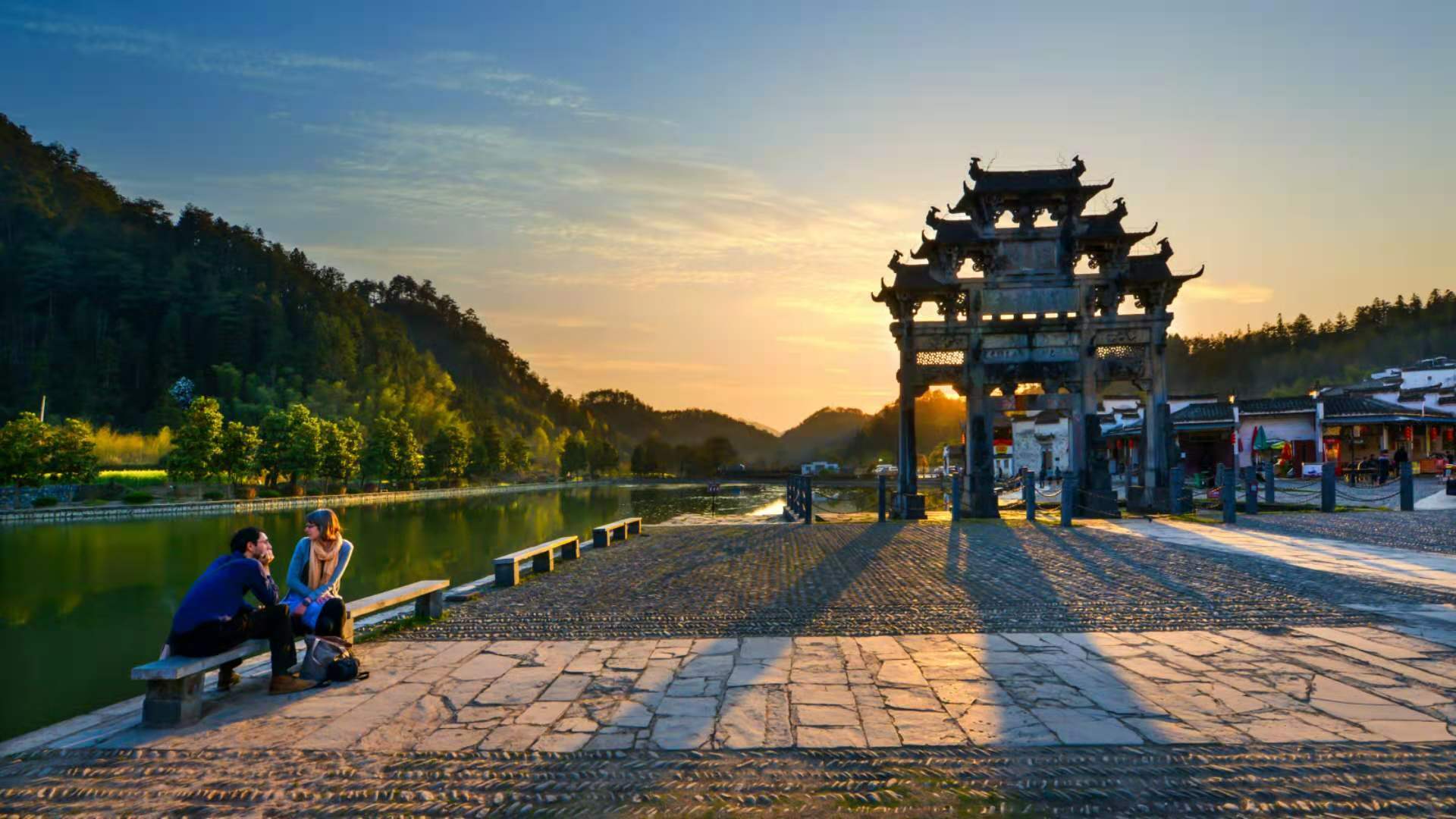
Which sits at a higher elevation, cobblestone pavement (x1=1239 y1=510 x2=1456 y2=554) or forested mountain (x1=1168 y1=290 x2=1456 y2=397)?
forested mountain (x1=1168 y1=290 x2=1456 y2=397)

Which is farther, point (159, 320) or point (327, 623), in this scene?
point (159, 320)

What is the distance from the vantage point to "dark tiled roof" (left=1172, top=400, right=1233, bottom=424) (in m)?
39.5

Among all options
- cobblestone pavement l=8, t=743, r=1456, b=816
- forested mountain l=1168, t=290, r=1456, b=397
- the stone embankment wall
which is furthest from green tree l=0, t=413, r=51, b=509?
forested mountain l=1168, t=290, r=1456, b=397

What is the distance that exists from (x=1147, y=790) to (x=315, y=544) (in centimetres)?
613

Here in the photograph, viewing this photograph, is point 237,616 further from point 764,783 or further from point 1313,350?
point 1313,350

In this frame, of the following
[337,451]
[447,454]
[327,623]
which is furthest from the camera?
[447,454]

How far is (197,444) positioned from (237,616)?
4644 cm

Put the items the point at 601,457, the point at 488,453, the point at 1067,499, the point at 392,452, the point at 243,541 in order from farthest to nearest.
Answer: the point at 601,457, the point at 488,453, the point at 392,452, the point at 1067,499, the point at 243,541

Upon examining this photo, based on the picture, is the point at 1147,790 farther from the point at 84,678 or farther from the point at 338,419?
the point at 338,419

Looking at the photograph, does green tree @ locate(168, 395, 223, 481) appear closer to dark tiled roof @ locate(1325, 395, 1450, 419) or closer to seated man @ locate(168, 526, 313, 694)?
seated man @ locate(168, 526, 313, 694)

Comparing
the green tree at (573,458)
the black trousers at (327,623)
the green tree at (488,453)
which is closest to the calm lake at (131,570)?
the black trousers at (327,623)

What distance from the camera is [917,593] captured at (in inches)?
389

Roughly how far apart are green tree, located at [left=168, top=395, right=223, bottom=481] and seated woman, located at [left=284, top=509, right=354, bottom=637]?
45.7 m

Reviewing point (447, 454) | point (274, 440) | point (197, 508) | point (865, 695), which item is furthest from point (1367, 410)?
point (447, 454)
